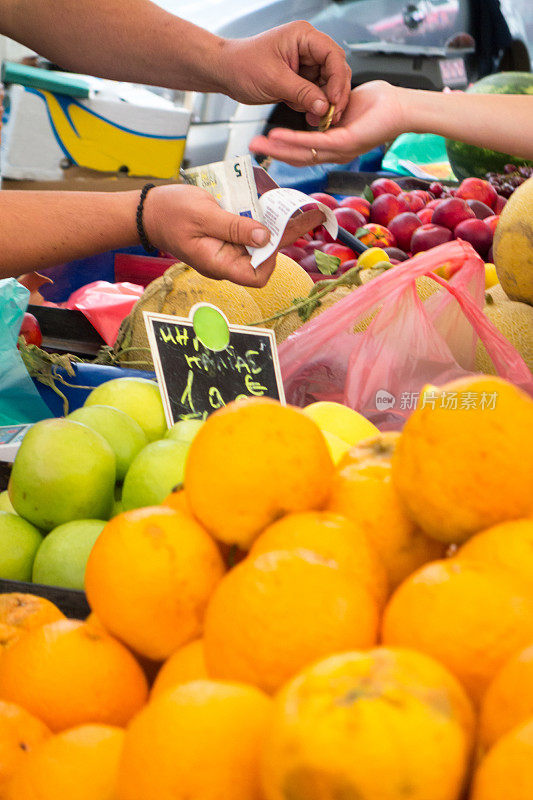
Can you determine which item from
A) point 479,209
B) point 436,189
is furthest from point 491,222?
point 436,189

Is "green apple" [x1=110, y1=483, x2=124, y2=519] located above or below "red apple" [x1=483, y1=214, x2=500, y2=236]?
below

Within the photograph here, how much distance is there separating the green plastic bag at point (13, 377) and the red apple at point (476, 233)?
4.85 ft

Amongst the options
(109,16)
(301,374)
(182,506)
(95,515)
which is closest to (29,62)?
(109,16)

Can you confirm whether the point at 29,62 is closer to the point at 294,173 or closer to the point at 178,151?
the point at 178,151

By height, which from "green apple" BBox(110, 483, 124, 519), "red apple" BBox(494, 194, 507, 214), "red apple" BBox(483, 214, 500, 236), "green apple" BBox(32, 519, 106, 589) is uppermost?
"red apple" BBox(483, 214, 500, 236)

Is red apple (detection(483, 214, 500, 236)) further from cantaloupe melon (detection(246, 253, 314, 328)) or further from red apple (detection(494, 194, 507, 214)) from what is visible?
cantaloupe melon (detection(246, 253, 314, 328))

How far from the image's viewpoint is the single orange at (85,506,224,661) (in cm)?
61

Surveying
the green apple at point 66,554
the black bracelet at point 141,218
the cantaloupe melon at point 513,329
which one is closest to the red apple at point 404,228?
the cantaloupe melon at point 513,329

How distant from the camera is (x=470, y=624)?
486mm

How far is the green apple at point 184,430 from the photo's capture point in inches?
48.9

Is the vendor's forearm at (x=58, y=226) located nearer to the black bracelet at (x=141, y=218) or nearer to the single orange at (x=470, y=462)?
the black bracelet at (x=141, y=218)

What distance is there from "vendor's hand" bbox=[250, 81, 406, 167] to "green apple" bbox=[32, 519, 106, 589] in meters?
0.79

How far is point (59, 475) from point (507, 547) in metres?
0.72

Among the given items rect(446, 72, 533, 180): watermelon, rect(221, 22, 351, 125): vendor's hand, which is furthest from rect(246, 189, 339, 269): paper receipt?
rect(446, 72, 533, 180): watermelon
